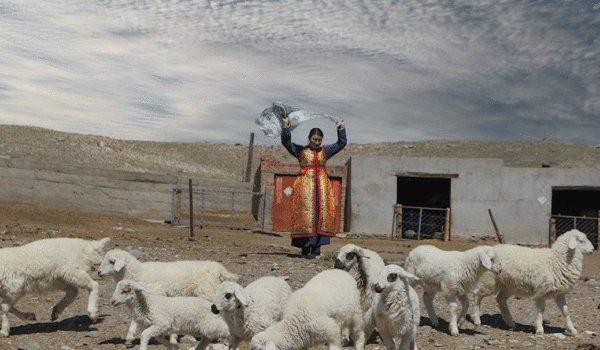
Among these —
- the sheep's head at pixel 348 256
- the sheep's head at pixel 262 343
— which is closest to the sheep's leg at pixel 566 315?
the sheep's head at pixel 348 256

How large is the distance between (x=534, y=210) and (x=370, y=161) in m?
6.27

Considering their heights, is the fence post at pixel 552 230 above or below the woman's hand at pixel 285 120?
below

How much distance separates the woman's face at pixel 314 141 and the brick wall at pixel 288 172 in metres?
10.4

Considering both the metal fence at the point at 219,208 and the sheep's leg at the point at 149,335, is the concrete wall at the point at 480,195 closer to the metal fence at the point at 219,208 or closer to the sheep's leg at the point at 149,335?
the metal fence at the point at 219,208

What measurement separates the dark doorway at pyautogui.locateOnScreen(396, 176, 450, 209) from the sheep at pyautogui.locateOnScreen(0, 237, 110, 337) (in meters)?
19.8

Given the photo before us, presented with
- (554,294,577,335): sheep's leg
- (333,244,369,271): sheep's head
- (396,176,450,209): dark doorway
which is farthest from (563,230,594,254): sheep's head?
(396,176,450,209): dark doorway

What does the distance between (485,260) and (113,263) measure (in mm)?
4246

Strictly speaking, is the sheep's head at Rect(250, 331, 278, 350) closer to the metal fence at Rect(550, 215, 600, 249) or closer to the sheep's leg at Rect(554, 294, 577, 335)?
the sheep's leg at Rect(554, 294, 577, 335)

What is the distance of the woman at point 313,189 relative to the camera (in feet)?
28.1

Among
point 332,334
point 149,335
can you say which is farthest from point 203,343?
point 332,334

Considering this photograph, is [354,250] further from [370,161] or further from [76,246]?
[370,161]

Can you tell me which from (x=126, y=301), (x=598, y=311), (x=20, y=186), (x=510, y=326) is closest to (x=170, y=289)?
(x=126, y=301)

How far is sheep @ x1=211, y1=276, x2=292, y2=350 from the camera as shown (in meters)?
4.18

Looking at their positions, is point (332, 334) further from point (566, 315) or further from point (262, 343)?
point (566, 315)
